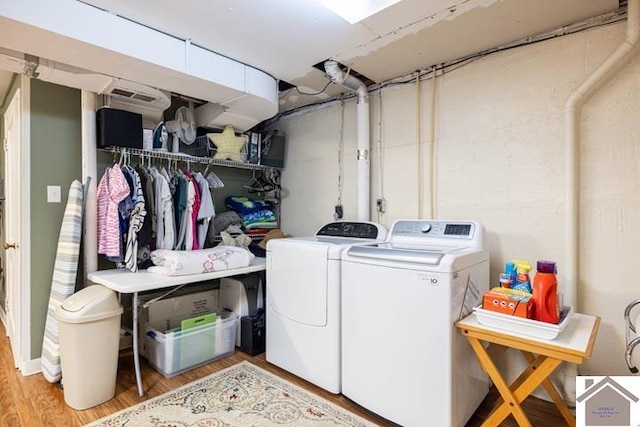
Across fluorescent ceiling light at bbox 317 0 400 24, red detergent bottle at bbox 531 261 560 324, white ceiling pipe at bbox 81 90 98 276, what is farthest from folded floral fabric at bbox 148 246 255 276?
red detergent bottle at bbox 531 261 560 324

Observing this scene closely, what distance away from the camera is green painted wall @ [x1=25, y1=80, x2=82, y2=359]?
2311mm

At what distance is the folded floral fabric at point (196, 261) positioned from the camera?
→ 2246 mm

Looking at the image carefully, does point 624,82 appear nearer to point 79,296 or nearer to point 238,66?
point 238,66

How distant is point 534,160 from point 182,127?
8.83 ft

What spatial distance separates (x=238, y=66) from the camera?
2359mm

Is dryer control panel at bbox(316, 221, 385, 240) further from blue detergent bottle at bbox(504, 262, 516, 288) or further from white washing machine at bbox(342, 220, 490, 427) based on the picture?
blue detergent bottle at bbox(504, 262, 516, 288)

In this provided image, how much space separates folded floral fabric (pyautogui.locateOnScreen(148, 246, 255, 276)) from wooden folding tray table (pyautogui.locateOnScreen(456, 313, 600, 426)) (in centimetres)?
162

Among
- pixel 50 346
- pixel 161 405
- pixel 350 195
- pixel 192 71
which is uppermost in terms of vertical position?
pixel 192 71

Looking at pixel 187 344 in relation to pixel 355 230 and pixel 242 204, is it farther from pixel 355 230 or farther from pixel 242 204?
pixel 355 230

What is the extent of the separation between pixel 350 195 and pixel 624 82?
191 cm

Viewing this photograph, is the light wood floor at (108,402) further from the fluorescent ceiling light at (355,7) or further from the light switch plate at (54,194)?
the fluorescent ceiling light at (355,7)

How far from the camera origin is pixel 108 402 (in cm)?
201

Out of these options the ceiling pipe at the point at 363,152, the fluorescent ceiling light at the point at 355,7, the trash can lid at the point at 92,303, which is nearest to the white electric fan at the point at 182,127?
the trash can lid at the point at 92,303

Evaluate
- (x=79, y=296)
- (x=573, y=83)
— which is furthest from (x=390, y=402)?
(x=573, y=83)
